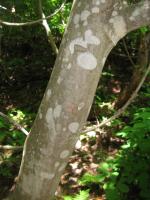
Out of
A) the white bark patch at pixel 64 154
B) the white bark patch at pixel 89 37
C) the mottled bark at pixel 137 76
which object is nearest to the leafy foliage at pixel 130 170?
the white bark patch at pixel 64 154

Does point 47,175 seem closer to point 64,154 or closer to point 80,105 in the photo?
point 64,154

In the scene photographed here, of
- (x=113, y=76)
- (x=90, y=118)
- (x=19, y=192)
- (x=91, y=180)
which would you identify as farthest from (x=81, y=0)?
(x=113, y=76)

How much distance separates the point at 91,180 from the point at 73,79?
2.45 m

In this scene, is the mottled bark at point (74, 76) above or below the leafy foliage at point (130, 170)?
above

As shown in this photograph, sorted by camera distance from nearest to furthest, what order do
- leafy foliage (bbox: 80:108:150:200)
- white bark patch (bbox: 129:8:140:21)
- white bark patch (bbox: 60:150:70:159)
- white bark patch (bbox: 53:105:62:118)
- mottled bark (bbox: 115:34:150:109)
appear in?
1. white bark patch (bbox: 129:8:140:21)
2. white bark patch (bbox: 53:105:62:118)
3. white bark patch (bbox: 60:150:70:159)
4. leafy foliage (bbox: 80:108:150:200)
5. mottled bark (bbox: 115:34:150:109)

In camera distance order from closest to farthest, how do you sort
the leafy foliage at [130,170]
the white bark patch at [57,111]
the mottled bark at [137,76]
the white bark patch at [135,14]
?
the white bark patch at [135,14]
the white bark patch at [57,111]
the leafy foliage at [130,170]
the mottled bark at [137,76]

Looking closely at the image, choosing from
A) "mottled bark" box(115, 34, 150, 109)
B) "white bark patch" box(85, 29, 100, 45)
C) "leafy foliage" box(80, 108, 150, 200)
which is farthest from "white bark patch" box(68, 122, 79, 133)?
"mottled bark" box(115, 34, 150, 109)

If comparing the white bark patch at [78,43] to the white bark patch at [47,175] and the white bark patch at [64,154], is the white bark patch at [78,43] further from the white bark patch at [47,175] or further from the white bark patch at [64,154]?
the white bark patch at [47,175]

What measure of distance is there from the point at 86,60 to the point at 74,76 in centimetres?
11

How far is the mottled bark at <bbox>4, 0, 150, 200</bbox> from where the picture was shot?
70.5 inches

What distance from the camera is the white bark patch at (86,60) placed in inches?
71.4

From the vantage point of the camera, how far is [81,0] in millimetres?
1823

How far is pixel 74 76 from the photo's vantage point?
1.84m

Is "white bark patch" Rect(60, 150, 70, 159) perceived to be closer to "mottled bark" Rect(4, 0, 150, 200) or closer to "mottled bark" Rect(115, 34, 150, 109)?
"mottled bark" Rect(4, 0, 150, 200)
